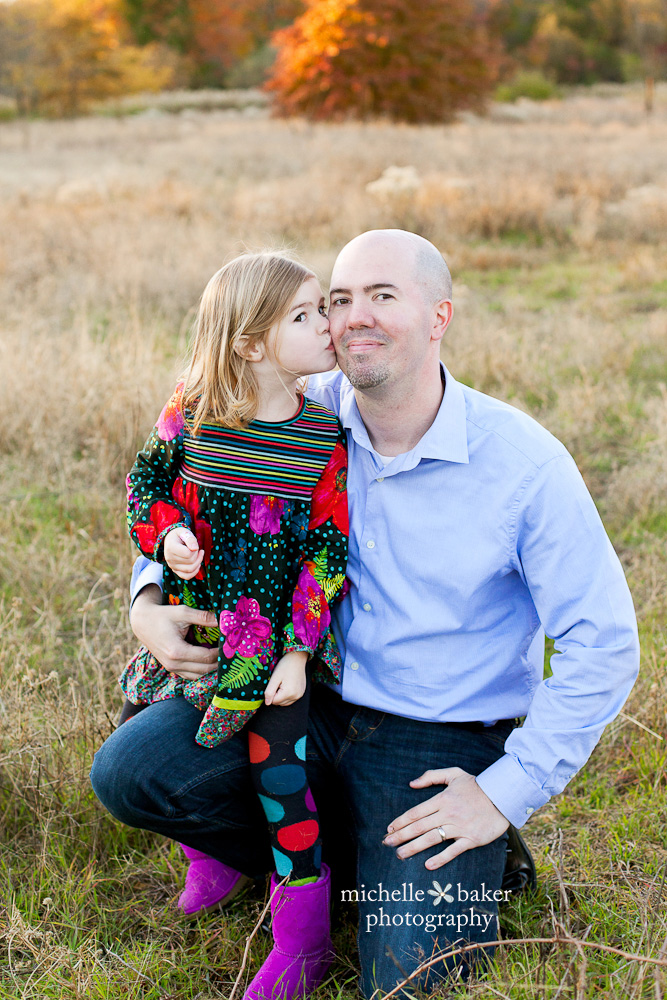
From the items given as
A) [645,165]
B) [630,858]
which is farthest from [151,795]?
[645,165]

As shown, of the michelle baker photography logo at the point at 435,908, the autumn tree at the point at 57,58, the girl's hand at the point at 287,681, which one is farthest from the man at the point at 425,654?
the autumn tree at the point at 57,58

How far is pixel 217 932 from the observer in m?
2.17

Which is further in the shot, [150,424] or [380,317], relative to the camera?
[150,424]

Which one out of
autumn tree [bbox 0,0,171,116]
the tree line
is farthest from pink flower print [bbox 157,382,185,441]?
autumn tree [bbox 0,0,171,116]

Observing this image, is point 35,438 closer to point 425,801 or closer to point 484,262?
point 425,801

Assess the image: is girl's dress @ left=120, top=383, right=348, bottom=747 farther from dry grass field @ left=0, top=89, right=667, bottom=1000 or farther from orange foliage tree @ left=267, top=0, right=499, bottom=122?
orange foliage tree @ left=267, top=0, right=499, bottom=122

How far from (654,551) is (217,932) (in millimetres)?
2549

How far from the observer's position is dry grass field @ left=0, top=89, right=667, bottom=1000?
2115mm

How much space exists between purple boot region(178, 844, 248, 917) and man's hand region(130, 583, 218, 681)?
54 cm

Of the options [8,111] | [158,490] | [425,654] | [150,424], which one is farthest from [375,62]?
[425,654]

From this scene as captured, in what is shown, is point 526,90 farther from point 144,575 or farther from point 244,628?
point 244,628

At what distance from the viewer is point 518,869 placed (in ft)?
7.34

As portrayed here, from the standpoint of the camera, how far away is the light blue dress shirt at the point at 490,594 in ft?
6.77

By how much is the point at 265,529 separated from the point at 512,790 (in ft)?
2.97
